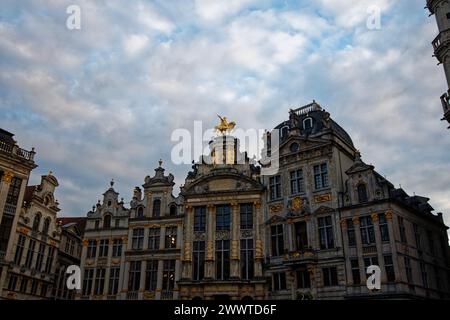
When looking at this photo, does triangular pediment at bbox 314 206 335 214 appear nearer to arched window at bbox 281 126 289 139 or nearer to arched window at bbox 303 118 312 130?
arched window at bbox 281 126 289 139

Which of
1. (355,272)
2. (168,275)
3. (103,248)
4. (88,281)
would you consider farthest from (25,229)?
(355,272)

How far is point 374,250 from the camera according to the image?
107ft

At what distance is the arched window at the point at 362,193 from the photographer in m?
34.7

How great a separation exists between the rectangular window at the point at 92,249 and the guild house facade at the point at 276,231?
4.1 inches

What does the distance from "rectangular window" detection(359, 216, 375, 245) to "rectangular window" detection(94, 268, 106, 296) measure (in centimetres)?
2535

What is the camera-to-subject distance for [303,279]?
115ft

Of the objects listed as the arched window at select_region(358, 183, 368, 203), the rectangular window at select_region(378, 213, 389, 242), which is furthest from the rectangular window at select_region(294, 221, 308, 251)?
the rectangular window at select_region(378, 213, 389, 242)

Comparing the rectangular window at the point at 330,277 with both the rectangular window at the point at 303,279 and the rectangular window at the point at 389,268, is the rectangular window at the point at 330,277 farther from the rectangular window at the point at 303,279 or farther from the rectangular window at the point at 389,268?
the rectangular window at the point at 389,268

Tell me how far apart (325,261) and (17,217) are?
1164 inches

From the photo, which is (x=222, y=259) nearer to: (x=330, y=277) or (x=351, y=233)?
(x=330, y=277)

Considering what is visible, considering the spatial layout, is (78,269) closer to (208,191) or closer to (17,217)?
(17,217)
